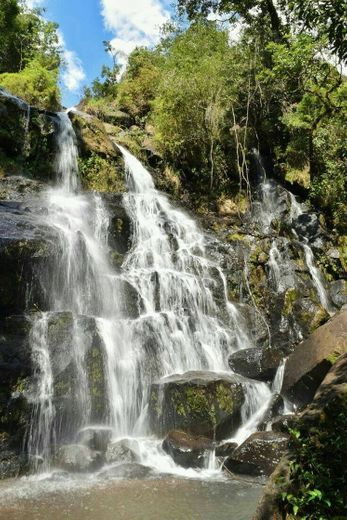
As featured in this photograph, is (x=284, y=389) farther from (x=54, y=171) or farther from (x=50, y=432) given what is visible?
(x=54, y=171)

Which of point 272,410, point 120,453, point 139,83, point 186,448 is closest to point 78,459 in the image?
point 120,453

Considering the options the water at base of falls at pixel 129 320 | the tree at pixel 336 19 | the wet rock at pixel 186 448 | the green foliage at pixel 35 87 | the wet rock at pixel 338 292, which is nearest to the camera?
the tree at pixel 336 19

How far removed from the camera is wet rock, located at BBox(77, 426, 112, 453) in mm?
8828

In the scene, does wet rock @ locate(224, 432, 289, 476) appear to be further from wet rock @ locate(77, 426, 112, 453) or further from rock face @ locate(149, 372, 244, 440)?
wet rock @ locate(77, 426, 112, 453)

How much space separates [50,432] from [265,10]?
19856 mm

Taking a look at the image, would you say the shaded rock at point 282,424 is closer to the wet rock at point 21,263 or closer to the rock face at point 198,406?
the rock face at point 198,406

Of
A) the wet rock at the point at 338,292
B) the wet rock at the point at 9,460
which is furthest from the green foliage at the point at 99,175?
the wet rock at the point at 9,460

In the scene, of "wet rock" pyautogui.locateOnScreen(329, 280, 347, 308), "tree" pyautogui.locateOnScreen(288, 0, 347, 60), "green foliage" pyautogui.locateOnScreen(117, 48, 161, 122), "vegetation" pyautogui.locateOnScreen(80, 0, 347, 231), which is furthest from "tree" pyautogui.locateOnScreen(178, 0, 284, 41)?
"tree" pyautogui.locateOnScreen(288, 0, 347, 60)

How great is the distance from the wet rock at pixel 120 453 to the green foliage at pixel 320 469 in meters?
4.99

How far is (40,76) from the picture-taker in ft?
77.4

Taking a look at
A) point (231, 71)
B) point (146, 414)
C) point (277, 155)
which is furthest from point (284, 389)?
point (231, 71)

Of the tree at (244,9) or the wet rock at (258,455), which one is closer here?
the wet rock at (258,455)

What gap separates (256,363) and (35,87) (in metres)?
18.6

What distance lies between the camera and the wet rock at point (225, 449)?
8.78 metres
